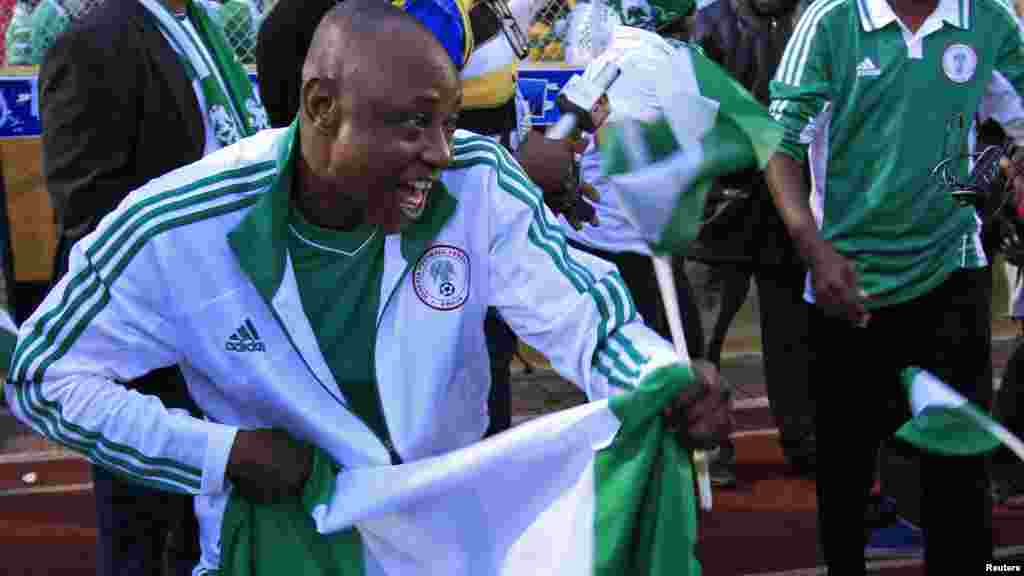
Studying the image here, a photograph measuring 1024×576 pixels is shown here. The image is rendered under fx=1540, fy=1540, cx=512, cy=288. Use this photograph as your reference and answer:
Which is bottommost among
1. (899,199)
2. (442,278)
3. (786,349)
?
(786,349)

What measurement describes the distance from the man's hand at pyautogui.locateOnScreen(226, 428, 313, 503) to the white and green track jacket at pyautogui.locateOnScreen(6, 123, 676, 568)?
27 millimetres

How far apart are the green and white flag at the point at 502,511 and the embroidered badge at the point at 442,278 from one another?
0.85 feet

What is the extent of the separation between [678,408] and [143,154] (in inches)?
76.4

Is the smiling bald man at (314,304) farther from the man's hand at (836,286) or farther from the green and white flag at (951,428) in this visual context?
the man's hand at (836,286)

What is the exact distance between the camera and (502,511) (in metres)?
2.71

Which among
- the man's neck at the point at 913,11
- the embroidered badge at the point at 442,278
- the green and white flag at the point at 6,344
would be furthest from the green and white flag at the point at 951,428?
the green and white flag at the point at 6,344

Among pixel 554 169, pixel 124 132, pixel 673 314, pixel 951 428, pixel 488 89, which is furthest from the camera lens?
pixel 488 89

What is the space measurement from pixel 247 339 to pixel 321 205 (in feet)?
0.90

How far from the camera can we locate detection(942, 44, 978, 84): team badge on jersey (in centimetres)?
430

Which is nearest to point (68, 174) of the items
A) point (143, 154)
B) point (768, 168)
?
point (143, 154)

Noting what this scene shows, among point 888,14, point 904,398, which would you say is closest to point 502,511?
point 904,398

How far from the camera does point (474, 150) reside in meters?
2.82

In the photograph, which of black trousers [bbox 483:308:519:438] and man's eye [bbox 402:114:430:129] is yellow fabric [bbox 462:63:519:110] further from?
man's eye [bbox 402:114:430:129]

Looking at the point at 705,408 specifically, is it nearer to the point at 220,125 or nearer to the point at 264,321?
the point at 264,321
